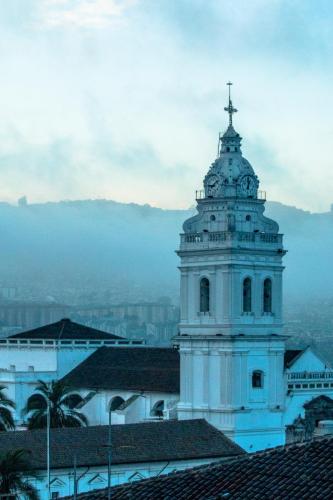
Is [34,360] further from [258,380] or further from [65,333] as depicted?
[258,380]

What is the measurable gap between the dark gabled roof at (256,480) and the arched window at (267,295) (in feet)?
128

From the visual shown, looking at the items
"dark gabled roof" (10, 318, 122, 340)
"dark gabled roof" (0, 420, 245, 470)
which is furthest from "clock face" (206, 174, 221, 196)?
"dark gabled roof" (10, 318, 122, 340)

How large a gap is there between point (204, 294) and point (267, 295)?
8.53 feet

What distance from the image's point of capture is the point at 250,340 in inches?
2618

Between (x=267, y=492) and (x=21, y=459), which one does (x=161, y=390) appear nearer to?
(x=21, y=459)

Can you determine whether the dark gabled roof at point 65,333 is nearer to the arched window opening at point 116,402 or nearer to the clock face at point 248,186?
the arched window opening at point 116,402

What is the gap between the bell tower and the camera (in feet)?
217

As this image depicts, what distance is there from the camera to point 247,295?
220 ft

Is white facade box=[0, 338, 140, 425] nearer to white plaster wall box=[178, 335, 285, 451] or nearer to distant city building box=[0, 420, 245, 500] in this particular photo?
white plaster wall box=[178, 335, 285, 451]

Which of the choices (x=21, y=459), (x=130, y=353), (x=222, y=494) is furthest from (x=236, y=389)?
(x=222, y=494)

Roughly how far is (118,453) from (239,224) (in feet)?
51.5

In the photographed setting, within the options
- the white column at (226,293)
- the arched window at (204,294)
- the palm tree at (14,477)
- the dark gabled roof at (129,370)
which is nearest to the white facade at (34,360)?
the dark gabled roof at (129,370)

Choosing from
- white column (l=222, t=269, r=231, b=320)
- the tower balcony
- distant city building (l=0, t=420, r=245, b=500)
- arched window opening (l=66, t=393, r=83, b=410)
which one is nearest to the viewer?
distant city building (l=0, t=420, r=245, b=500)

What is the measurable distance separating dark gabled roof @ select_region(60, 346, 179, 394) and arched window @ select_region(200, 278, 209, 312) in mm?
4875
